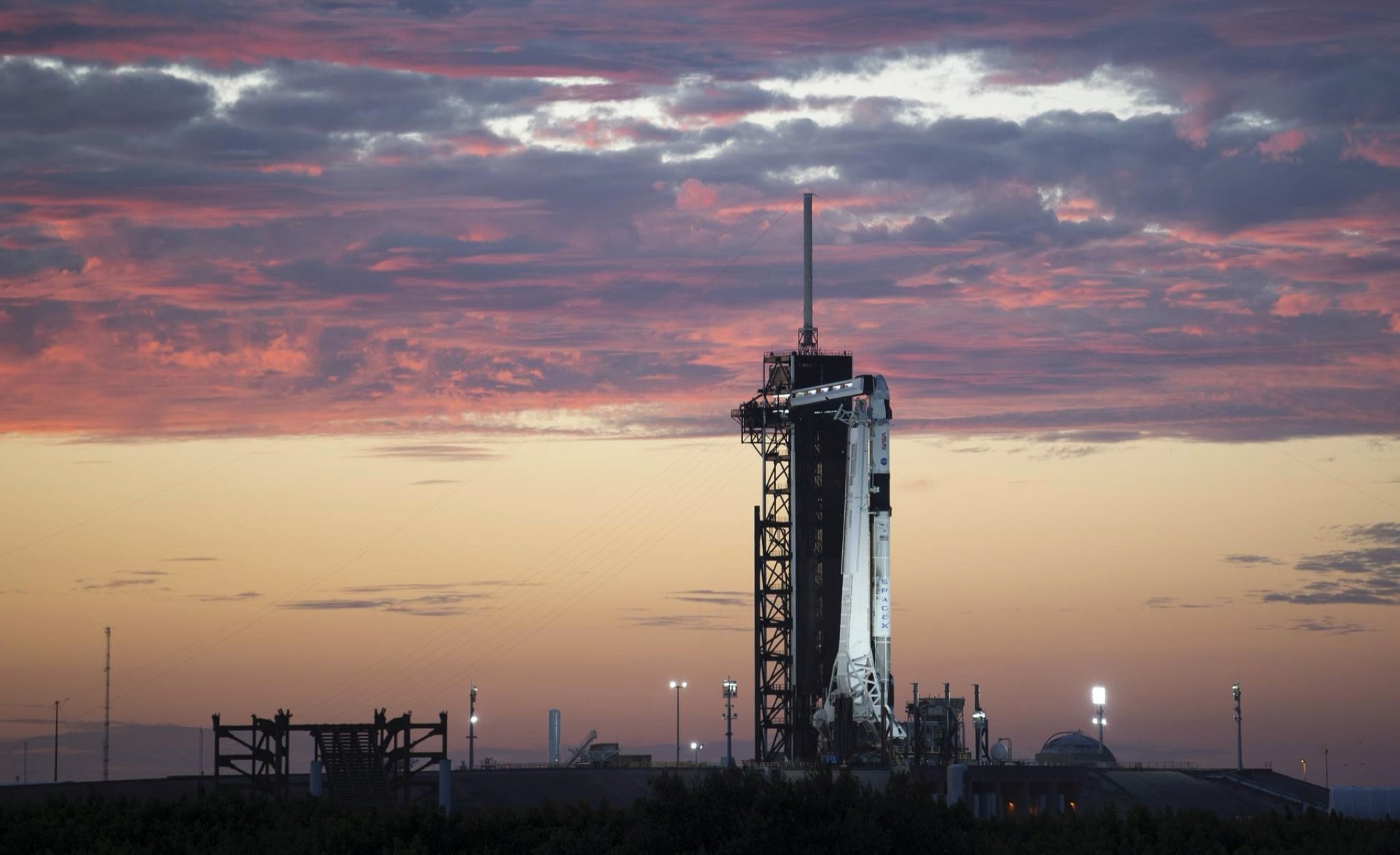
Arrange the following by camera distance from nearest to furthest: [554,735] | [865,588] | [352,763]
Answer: [352,763], [865,588], [554,735]

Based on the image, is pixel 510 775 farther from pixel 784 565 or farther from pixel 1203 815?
pixel 1203 815

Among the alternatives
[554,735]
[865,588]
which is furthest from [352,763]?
[554,735]

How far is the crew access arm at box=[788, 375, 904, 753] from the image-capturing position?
103875 millimetres

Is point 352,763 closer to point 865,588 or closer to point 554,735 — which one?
point 865,588

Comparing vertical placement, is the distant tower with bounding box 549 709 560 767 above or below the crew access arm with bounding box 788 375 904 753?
below

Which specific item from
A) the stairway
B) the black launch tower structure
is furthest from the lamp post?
the stairway

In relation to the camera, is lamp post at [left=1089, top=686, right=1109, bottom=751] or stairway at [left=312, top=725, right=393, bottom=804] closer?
stairway at [left=312, top=725, right=393, bottom=804]

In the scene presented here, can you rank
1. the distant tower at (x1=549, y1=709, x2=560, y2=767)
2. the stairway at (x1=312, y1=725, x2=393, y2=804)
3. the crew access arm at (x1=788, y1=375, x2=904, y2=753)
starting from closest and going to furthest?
the stairway at (x1=312, y1=725, x2=393, y2=804) → the crew access arm at (x1=788, y1=375, x2=904, y2=753) → the distant tower at (x1=549, y1=709, x2=560, y2=767)

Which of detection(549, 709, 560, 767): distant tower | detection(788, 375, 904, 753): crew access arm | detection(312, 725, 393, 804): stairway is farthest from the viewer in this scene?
detection(549, 709, 560, 767): distant tower

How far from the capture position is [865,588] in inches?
4119

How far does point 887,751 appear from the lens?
102750 millimetres

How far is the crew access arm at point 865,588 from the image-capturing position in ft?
341

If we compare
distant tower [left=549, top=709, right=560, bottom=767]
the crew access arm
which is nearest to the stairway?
the crew access arm

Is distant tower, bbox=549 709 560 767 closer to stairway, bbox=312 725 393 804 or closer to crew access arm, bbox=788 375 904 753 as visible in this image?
crew access arm, bbox=788 375 904 753
